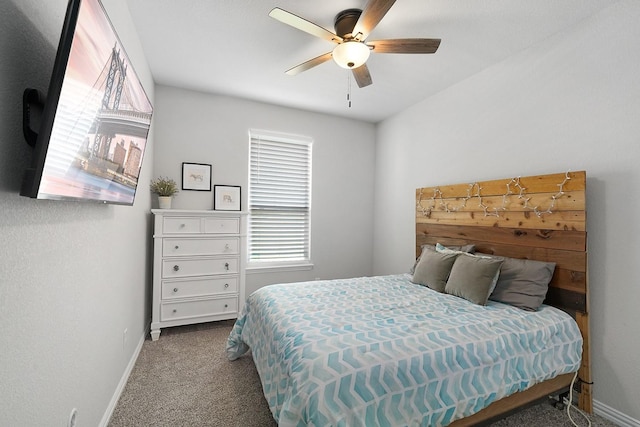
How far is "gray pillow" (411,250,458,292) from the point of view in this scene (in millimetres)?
2410

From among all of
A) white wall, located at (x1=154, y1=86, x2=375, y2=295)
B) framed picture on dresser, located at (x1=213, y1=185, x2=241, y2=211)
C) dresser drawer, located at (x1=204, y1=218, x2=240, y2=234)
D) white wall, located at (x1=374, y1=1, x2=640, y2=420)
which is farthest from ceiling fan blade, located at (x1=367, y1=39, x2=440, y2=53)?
framed picture on dresser, located at (x1=213, y1=185, x2=241, y2=211)

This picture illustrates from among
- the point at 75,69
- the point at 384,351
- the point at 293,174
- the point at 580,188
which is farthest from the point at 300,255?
the point at 75,69

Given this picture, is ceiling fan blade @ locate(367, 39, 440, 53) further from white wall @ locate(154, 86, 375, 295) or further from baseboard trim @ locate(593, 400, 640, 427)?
baseboard trim @ locate(593, 400, 640, 427)

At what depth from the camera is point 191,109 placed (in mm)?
3250

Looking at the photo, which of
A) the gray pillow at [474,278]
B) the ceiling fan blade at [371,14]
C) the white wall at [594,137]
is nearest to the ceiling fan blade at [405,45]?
the ceiling fan blade at [371,14]

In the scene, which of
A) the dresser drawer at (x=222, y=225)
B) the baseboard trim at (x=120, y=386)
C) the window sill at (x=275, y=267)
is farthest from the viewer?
the window sill at (x=275, y=267)

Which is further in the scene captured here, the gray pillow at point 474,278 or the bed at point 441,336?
the gray pillow at point 474,278

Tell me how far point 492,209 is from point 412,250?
116 cm

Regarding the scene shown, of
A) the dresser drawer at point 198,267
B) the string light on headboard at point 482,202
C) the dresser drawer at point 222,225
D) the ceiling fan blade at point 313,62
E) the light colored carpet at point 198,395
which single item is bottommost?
the light colored carpet at point 198,395

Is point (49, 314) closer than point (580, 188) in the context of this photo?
Yes

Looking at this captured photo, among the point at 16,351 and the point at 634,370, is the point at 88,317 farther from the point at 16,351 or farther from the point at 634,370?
the point at 634,370

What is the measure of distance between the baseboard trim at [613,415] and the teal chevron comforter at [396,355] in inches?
13.8

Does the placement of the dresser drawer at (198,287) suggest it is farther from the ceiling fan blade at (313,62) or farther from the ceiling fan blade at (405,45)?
the ceiling fan blade at (405,45)

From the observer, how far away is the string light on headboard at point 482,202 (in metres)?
2.08
